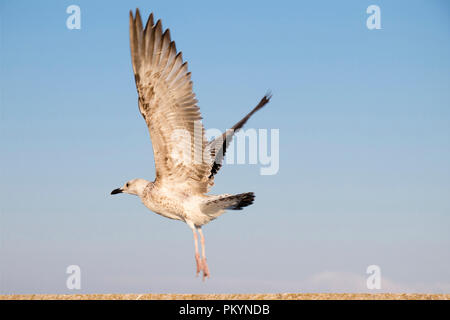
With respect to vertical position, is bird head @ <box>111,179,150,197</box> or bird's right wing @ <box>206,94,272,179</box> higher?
bird's right wing @ <box>206,94,272,179</box>

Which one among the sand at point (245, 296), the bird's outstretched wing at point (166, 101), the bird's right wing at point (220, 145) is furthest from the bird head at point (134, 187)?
the sand at point (245, 296)

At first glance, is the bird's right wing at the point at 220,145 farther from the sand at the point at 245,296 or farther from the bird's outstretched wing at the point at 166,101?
the sand at the point at 245,296

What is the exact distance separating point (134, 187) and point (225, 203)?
225cm

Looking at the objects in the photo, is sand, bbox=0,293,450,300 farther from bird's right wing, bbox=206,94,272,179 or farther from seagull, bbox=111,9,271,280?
bird's right wing, bbox=206,94,272,179

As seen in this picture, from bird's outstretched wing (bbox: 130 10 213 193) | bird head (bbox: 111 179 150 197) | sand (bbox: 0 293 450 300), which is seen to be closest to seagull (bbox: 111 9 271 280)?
bird's outstretched wing (bbox: 130 10 213 193)

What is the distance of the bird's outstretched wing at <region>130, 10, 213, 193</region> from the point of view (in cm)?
1026

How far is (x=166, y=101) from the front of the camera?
10445mm

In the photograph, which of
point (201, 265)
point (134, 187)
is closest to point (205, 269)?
point (201, 265)

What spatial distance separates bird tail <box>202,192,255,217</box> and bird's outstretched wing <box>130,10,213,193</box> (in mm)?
818

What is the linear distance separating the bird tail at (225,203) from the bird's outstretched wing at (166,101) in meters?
0.82

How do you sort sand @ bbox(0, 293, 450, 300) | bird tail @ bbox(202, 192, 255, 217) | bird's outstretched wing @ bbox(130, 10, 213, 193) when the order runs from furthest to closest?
1. bird tail @ bbox(202, 192, 255, 217)
2. bird's outstretched wing @ bbox(130, 10, 213, 193)
3. sand @ bbox(0, 293, 450, 300)

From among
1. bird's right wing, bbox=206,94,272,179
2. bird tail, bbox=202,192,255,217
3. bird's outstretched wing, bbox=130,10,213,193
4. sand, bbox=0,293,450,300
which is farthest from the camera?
bird's right wing, bbox=206,94,272,179
